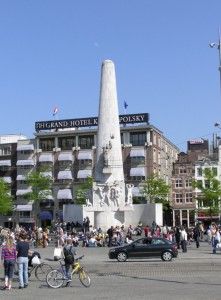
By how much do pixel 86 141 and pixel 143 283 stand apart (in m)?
80.0

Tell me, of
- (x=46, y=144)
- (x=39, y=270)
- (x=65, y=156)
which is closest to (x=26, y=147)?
(x=46, y=144)

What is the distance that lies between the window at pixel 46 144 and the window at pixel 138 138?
44.4 ft

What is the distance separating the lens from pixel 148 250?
1198 inches

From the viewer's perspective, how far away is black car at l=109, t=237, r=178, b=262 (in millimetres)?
30441

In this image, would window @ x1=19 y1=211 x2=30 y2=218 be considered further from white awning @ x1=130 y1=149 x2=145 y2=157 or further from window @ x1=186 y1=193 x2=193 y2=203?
window @ x1=186 y1=193 x2=193 y2=203

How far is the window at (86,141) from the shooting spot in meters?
99.2

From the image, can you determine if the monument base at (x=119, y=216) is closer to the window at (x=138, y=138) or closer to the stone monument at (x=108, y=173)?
the stone monument at (x=108, y=173)

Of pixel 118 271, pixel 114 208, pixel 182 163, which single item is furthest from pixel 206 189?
pixel 118 271

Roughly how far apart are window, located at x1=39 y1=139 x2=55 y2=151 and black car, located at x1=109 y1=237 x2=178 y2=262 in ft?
231

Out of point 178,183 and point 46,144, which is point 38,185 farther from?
point 178,183

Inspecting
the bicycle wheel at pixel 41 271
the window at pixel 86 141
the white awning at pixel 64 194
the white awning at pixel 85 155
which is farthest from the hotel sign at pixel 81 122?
the bicycle wheel at pixel 41 271

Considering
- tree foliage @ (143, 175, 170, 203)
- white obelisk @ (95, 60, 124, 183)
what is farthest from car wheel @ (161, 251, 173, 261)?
tree foliage @ (143, 175, 170, 203)

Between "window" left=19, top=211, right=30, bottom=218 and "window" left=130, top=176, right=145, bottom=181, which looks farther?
"window" left=19, top=211, right=30, bottom=218

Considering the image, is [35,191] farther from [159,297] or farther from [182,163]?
[159,297]
